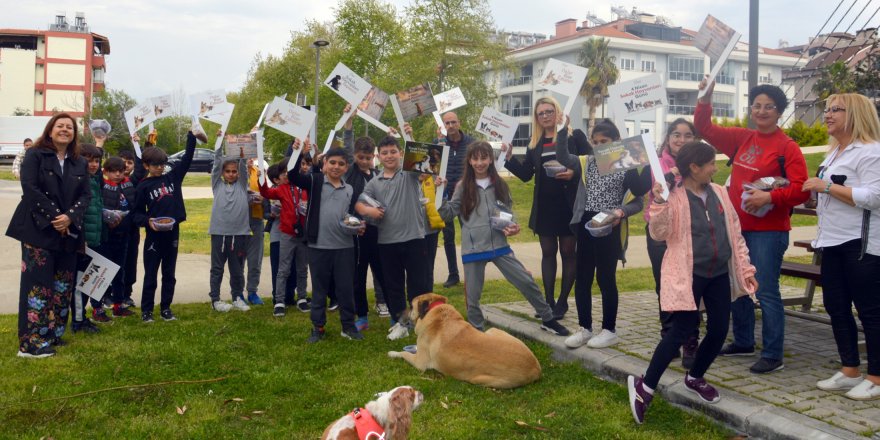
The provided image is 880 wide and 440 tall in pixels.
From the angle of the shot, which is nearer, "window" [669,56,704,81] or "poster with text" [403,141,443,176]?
"poster with text" [403,141,443,176]

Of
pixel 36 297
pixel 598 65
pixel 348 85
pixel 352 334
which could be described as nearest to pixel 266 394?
pixel 352 334

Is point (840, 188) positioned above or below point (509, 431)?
above

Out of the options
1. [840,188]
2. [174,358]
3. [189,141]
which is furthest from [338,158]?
[840,188]

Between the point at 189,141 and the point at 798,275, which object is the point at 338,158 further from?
the point at 798,275

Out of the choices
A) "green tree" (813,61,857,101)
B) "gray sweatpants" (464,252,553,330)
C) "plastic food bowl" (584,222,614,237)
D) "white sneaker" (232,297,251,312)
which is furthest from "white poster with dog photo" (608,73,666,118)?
"green tree" (813,61,857,101)

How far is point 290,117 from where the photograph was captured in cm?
661

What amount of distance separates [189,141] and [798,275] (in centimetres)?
636

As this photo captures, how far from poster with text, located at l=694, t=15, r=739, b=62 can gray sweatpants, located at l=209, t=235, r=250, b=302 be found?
544 cm

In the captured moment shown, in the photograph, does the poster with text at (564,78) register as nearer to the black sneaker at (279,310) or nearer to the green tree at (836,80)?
the black sneaker at (279,310)

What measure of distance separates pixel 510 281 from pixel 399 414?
3186 mm

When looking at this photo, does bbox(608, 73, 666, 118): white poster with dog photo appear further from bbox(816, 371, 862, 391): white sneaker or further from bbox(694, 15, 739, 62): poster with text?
bbox(816, 371, 862, 391): white sneaker

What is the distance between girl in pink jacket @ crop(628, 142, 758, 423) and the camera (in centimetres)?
438

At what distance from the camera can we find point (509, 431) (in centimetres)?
427

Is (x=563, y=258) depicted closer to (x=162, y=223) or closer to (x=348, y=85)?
(x=348, y=85)
